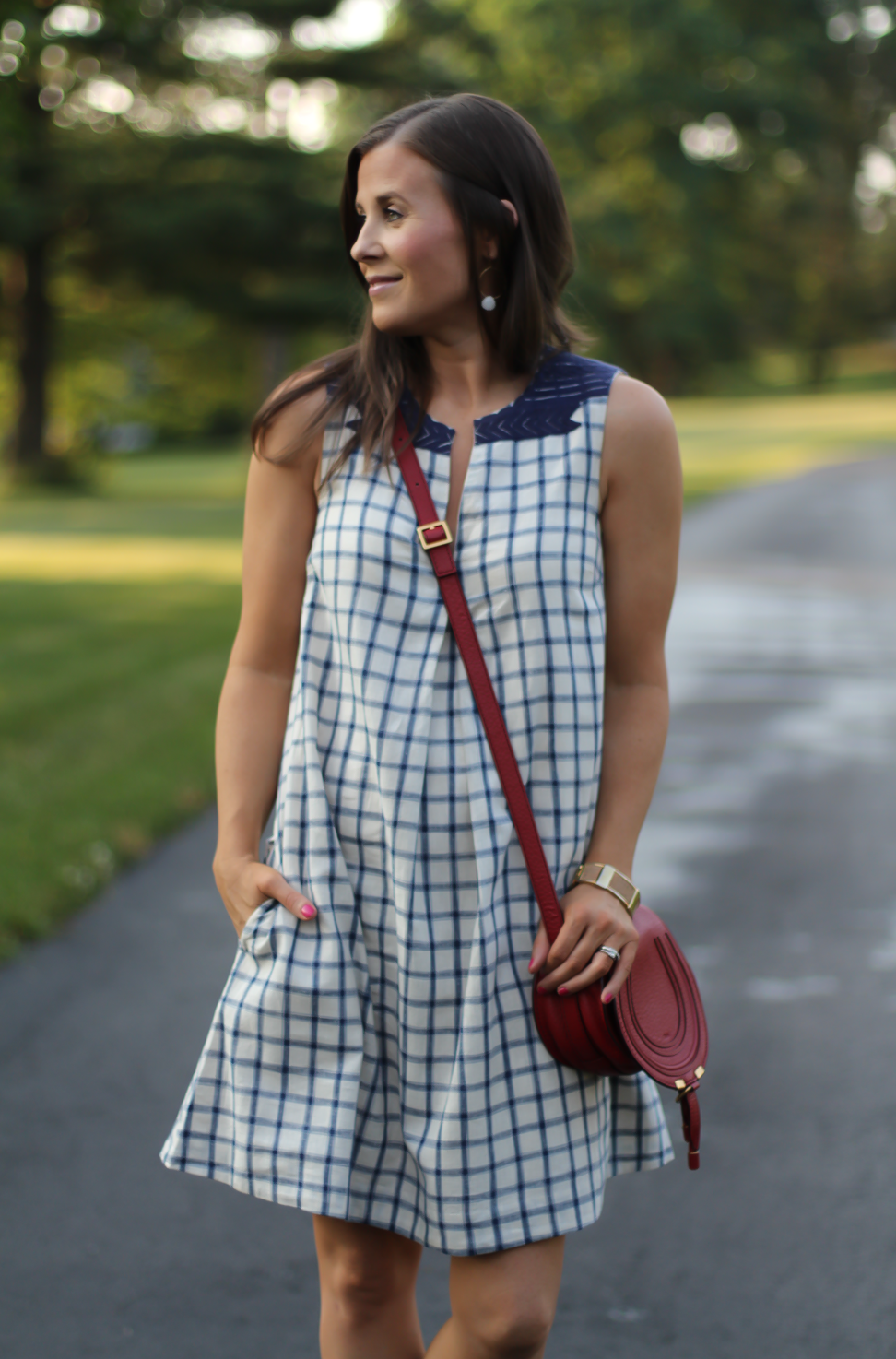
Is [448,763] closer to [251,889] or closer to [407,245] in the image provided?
[251,889]

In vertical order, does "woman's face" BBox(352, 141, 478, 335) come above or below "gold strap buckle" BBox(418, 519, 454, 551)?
above

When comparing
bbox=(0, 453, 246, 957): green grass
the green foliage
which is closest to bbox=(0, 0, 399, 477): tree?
the green foliage

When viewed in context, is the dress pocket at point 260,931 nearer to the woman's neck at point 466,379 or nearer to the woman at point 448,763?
the woman at point 448,763

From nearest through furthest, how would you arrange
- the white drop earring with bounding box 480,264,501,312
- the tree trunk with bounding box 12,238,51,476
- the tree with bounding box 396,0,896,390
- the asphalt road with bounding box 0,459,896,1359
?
the white drop earring with bounding box 480,264,501,312 < the asphalt road with bounding box 0,459,896,1359 < the tree trunk with bounding box 12,238,51,476 < the tree with bounding box 396,0,896,390

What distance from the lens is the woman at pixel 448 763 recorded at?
6.48 feet

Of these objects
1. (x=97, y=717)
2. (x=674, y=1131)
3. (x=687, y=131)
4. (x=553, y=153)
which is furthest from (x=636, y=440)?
(x=687, y=131)

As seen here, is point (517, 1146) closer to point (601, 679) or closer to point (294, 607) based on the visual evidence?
point (601, 679)

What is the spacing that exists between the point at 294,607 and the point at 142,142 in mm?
30652

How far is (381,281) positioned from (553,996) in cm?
99

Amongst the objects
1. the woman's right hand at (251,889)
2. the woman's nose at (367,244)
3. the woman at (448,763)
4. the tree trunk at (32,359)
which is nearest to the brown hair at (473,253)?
the woman at (448,763)

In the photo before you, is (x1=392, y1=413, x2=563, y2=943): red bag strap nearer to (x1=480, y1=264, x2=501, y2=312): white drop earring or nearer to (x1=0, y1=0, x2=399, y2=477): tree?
(x1=480, y1=264, x2=501, y2=312): white drop earring

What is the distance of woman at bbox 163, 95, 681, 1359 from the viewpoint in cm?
197

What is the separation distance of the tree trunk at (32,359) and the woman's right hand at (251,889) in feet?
104

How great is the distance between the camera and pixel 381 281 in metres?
2.05
